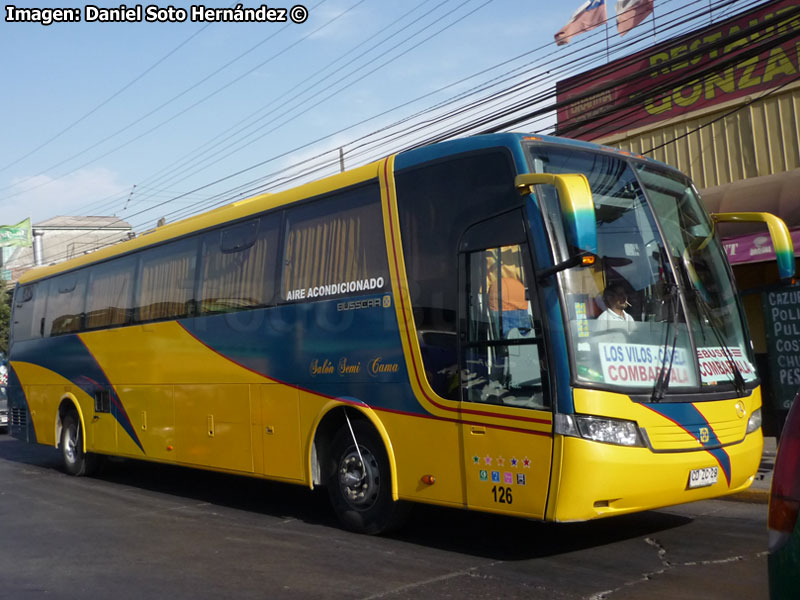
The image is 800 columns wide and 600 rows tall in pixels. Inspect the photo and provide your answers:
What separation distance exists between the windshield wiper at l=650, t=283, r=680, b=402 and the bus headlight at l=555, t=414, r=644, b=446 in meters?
0.34

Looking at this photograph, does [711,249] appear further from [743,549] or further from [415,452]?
[415,452]

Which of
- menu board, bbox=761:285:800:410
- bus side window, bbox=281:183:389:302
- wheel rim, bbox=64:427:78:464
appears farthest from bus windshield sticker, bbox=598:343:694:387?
wheel rim, bbox=64:427:78:464

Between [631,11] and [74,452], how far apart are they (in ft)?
41.1

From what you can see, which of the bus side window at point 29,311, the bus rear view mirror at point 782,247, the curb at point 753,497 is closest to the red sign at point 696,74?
the bus rear view mirror at point 782,247

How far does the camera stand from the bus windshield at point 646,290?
6.30m

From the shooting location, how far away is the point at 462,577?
6.21 m

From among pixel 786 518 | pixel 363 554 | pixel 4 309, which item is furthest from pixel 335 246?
pixel 4 309

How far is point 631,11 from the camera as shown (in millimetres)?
16703

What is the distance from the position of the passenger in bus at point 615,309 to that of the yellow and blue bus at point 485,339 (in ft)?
0.05

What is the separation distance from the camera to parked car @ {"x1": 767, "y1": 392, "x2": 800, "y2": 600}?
2.77m

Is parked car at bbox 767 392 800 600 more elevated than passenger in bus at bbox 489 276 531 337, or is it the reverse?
passenger in bus at bbox 489 276 531 337

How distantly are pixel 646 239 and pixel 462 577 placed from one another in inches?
113

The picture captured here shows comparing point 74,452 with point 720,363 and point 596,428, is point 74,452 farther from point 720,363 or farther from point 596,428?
point 720,363

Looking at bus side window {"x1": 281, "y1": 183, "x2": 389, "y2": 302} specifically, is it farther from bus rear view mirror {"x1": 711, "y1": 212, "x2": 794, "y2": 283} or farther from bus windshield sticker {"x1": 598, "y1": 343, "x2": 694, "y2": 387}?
bus rear view mirror {"x1": 711, "y1": 212, "x2": 794, "y2": 283}
